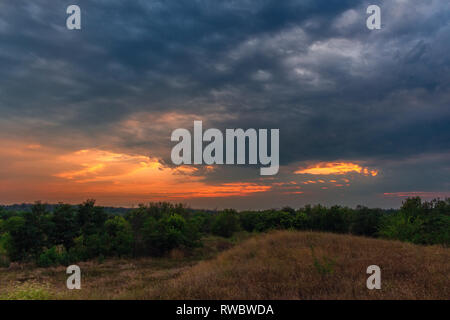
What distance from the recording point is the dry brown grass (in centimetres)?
1080

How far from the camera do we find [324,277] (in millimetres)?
12727

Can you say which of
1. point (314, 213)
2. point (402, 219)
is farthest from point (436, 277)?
point (314, 213)

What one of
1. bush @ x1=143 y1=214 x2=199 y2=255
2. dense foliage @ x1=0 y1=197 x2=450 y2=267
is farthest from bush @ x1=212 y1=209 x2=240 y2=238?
bush @ x1=143 y1=214 x2=199 y2=255

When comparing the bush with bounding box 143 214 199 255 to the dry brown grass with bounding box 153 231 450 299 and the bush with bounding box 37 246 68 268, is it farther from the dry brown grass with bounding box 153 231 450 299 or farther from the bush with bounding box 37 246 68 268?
the dry brown grass with bounding box 153 231 450 299

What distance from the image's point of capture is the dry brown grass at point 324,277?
1080 centimetres

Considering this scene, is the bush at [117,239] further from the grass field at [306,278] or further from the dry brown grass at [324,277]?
the dry brown grass at [324,277]

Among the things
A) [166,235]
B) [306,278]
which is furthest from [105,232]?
[306,278]

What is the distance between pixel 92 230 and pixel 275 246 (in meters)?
28.3

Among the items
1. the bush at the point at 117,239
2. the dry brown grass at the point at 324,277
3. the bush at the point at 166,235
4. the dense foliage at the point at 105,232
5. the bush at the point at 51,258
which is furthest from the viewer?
the bush at the point at 166,235

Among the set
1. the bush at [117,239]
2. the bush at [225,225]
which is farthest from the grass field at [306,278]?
the bush at [225,225]

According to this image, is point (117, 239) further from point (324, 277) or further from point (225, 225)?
point (324, 277)

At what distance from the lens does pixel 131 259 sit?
36.4 metres

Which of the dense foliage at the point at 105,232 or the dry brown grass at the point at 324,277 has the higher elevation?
the dry brown grass at the point at 324,277
